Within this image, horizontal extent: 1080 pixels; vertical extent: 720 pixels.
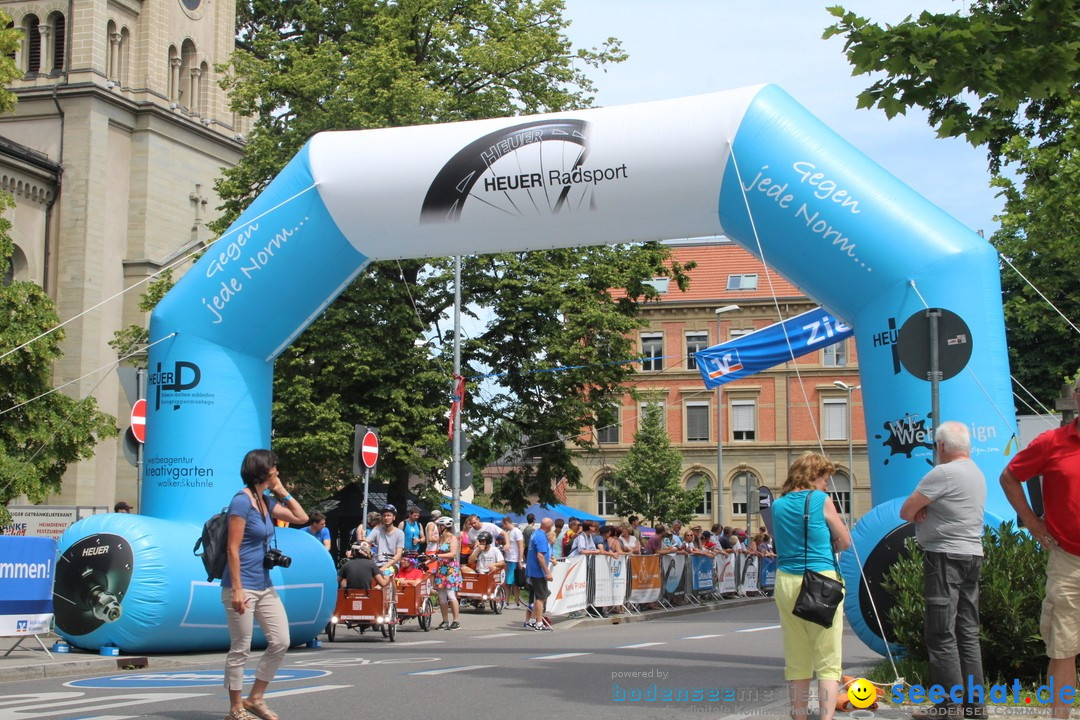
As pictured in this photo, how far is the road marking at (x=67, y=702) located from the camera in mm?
8969

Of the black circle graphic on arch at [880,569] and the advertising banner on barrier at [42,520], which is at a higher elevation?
the advertising banner on barrier at [42,520]

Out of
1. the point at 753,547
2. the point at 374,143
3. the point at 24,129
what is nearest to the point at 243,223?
the point at 374,143

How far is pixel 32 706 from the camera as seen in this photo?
9477 mm

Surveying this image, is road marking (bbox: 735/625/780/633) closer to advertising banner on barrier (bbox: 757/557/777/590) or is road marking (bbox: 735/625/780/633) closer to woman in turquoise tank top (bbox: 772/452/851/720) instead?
woman in turquoise tank top (bbox: 772/452/851/720)

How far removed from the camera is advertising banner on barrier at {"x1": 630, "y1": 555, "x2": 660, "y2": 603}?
2386 cm

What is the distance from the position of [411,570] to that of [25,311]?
512 inches

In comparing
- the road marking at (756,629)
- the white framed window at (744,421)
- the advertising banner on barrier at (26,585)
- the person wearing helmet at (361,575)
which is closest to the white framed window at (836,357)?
the white framed window at (744,421)

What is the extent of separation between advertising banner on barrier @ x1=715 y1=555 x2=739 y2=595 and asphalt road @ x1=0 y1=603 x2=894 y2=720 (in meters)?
12.5

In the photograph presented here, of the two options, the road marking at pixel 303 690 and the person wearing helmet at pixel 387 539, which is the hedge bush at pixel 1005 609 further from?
the person wearing helmet at pixel 387 539

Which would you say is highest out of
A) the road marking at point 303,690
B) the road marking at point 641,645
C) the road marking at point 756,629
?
the road marking at point 303,690

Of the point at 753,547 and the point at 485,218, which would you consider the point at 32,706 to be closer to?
the point at 485,218

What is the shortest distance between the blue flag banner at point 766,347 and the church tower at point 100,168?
88.4 feet

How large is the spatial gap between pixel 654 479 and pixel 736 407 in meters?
12.0
